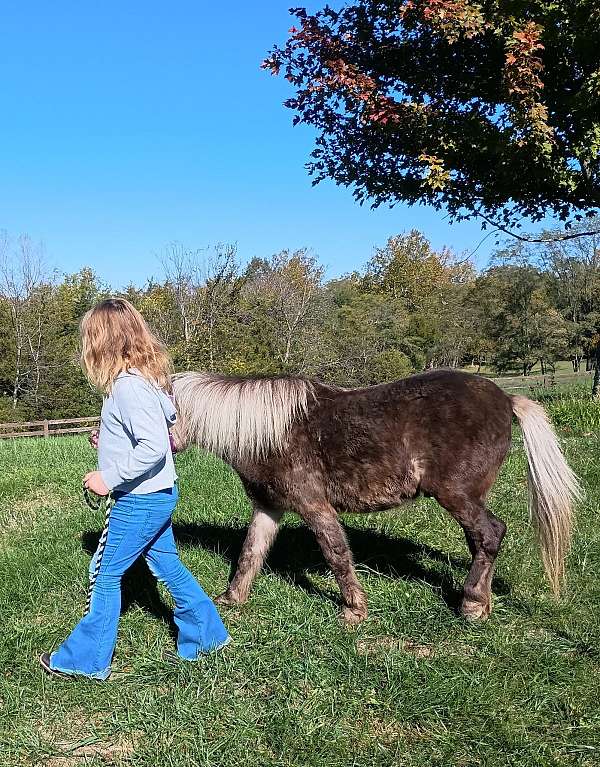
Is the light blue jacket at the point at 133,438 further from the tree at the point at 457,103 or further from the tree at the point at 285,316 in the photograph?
the tree at the point at 285,316

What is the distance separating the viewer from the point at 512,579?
4.30 meters

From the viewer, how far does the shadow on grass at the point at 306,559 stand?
4176mm

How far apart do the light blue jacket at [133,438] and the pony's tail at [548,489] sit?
2335 millimetres

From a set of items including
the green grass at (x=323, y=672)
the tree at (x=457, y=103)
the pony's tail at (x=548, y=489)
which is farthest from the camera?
the tree at (x=457, y=103)

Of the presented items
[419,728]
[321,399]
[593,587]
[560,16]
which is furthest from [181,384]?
[560,16]

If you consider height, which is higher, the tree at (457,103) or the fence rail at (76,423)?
the tree at (457,103)

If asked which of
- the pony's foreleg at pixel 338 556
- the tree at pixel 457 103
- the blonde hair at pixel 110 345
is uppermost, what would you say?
the tree at pixel 457 103

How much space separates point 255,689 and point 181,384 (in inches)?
80.7

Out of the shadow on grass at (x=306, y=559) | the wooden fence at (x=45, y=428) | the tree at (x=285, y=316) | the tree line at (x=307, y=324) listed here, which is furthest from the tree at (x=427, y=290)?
the shadow on grass at (x=306, y=559)

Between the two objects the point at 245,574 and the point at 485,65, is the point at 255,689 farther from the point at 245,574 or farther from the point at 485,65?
the point at 485,65

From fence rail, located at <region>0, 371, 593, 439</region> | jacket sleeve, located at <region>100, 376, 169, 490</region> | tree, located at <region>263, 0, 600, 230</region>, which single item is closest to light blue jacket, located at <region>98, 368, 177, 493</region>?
jacket sleeve, located at <region>100, 376, 169, 490</region>

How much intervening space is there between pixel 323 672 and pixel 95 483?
5.01 feet

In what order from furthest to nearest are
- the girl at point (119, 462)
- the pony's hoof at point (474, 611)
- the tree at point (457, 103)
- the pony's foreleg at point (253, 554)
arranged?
the tree at point (457, 103) → the pony's foreleg at point (253, 554) → the pony's hoof at point (474, 611) → the girl at point (119, 462)

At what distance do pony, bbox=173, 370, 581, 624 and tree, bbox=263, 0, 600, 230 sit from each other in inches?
175
